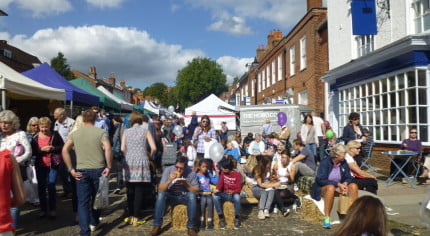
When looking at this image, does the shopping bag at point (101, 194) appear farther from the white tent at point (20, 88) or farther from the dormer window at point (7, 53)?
the dormer window at point (7, 53)

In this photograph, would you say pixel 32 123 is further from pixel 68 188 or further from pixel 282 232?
pixel 282 232

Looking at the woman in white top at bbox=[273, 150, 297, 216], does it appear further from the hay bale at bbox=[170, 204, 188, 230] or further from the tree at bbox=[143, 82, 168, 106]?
the tree at bbox=[143, 82, 168, 106]

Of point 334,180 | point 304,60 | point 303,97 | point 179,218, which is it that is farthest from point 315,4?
point 179,218

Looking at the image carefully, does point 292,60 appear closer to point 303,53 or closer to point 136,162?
point 303,53

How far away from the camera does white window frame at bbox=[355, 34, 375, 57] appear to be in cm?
1268

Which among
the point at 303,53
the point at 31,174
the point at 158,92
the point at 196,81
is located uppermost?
the point at 158,92

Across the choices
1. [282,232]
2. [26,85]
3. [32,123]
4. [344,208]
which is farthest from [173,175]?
[26,85]

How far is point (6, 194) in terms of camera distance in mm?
2877

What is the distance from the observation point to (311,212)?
20.5ft

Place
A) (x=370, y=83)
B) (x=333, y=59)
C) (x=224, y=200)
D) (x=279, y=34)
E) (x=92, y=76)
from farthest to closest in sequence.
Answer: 1. (x=92, y=76)
2. (x=279, y=34)
3. (x=333, y=59)
4. (x=370, y=83)
5. (x=224, y=200)

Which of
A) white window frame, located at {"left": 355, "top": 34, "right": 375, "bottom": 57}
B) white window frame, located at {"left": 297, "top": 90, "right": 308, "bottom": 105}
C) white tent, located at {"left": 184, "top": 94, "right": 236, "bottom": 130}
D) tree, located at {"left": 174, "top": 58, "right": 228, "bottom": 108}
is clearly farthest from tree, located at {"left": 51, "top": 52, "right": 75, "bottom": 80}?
white window frame, located at {"left": 355, "top": 34, "right": 375, "bottom": 57}

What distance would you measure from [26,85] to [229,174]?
506cm

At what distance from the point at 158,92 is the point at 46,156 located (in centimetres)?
8005

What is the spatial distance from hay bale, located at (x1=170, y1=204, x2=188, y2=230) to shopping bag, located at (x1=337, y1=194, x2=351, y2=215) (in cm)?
260
